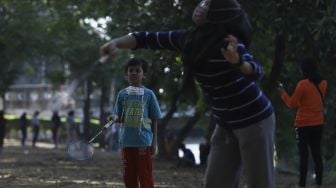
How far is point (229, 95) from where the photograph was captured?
4352 mm

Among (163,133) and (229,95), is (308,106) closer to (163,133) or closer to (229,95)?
(229,95)

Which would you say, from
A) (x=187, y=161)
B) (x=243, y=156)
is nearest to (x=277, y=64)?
(x=187, y=161)

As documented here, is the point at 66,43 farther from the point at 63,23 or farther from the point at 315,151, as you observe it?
the point at 315,151

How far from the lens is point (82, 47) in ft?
103

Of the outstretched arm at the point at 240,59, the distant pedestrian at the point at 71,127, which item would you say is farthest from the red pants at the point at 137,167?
the distant pedestrian at the point at 71,127

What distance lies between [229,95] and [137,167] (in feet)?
9.78

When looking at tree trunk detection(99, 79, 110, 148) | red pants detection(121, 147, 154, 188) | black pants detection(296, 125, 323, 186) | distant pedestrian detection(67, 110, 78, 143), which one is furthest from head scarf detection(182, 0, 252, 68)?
tree trunk detection(99, 79, 110, 148)

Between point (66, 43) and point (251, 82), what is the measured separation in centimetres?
2708

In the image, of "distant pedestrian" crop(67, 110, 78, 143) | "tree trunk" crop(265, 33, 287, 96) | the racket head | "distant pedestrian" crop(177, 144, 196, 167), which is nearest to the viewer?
the racket head

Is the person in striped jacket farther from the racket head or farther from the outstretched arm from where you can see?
the racket head

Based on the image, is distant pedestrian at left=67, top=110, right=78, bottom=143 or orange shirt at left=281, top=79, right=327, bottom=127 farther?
distant pedestrian at left=67, top=110, right=78, bottom=143

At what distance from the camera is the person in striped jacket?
4316mm

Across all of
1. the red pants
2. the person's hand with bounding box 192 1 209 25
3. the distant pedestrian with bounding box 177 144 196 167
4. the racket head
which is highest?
the person's hand with bounding box 192 1 209 25

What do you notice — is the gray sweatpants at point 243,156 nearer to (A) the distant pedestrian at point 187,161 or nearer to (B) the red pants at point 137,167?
(B) the red pants at point 137,167
